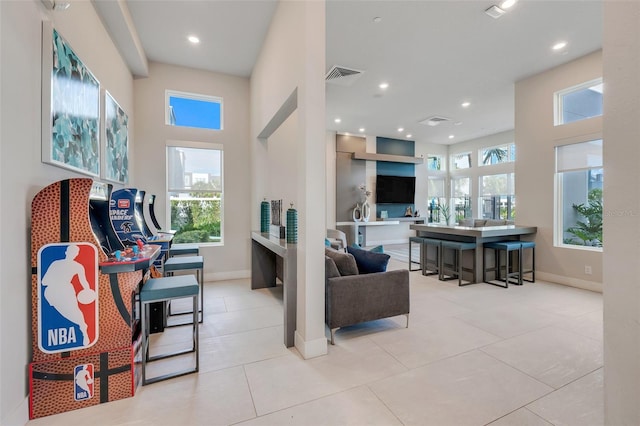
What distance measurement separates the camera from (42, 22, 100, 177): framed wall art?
1958 millimetres

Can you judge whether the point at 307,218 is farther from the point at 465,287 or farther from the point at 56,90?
the point at 465,287

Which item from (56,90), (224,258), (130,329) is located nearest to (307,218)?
(130,329)

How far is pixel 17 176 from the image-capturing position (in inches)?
66.3

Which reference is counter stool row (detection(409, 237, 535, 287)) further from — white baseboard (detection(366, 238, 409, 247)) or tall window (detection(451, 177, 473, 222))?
tall window (detection(451, 177, 473, 222))

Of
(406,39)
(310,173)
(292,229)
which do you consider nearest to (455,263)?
(292,229)

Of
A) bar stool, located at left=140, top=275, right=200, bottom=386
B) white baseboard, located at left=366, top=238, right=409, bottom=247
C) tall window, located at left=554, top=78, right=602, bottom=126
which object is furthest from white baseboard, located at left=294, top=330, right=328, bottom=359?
white baseboard, located at left=366, top=238, right=409, bottom=247

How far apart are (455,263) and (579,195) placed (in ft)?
7.66

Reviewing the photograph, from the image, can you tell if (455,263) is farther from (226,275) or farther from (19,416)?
(19,416)

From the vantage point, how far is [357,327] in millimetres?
3053

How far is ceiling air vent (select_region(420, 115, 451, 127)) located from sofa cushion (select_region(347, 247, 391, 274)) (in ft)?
18.6

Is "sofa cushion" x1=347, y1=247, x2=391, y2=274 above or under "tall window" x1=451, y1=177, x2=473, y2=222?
under

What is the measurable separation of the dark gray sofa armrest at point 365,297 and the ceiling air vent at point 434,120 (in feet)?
19.0

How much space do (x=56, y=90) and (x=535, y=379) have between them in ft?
14.0

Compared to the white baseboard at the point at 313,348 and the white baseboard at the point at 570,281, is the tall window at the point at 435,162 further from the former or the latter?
the white baseboard at the point at 313,348
